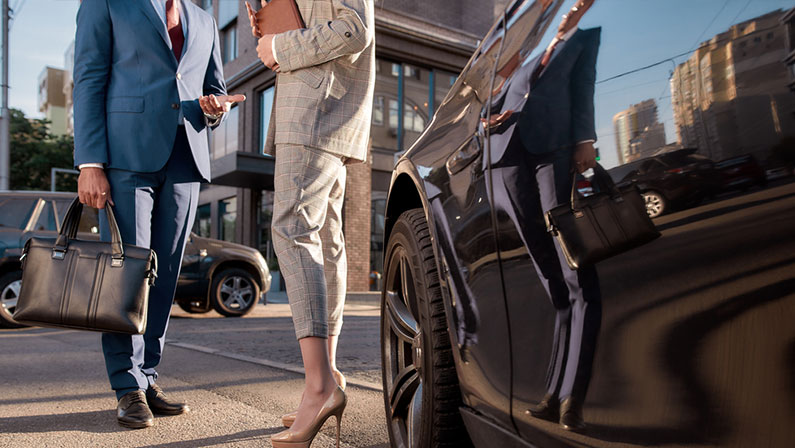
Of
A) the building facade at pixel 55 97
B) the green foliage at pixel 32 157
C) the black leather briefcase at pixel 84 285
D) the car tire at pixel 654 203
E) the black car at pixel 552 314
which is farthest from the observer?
the building facade at pixel 55 97

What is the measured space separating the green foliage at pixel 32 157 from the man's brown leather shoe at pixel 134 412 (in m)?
28.7

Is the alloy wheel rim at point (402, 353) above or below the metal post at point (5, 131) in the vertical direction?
below

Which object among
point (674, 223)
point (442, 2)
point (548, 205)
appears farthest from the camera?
point (442, 2)

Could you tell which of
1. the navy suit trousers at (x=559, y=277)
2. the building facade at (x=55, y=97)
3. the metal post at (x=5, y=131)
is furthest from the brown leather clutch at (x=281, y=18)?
the building facade at (x=55, y=97)

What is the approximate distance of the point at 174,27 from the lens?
9.78ft

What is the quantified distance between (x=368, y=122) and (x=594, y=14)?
1.35m

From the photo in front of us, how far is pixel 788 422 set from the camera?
0.75 m

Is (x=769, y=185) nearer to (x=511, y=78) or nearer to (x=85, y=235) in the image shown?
(x=511, y=78)

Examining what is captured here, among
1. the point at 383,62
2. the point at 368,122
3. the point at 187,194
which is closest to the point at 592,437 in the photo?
the point at 368,122

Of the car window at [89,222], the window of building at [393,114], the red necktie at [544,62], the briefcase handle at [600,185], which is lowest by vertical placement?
the briefcase handle at [600,185]

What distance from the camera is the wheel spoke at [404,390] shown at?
194 centimetres

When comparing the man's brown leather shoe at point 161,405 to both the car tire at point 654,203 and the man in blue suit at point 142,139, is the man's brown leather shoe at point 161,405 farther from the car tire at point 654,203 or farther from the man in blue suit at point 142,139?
the car tire at point 654,203

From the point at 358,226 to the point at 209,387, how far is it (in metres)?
14.4

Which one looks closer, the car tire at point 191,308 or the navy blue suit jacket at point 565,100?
the navy blue suit jacket at point 565,100
